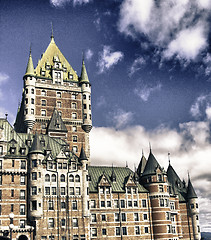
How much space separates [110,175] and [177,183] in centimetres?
2816

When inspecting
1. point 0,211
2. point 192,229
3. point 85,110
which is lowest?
point 192,229

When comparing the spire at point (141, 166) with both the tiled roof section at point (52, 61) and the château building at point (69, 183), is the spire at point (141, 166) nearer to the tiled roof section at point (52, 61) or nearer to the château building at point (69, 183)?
the château building at point (69, 183)

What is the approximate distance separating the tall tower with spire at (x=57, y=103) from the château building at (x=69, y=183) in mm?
295

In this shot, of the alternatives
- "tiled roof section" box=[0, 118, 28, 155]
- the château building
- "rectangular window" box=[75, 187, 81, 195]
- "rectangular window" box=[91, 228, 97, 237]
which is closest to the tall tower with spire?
the château building

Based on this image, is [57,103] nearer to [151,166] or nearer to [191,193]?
[151,166]

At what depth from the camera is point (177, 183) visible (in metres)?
110

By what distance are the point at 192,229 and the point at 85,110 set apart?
48.7 meters

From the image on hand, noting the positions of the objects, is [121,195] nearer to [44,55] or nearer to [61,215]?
[61,215]

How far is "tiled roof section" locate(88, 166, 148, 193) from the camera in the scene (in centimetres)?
8781

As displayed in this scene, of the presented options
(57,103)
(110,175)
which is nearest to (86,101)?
(57,103)

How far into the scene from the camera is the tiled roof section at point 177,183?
346 ft

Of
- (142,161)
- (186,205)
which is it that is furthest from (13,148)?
(186,205)

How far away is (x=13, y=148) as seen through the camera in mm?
76562

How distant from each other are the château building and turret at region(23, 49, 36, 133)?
0.29 m
